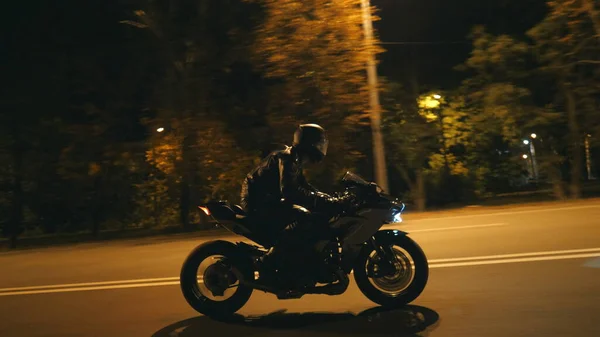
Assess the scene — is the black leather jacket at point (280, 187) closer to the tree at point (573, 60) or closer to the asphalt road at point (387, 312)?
the asphalt road at point (387, 312)

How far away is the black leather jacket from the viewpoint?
6.49 metres

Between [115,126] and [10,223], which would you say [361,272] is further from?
[10,223]

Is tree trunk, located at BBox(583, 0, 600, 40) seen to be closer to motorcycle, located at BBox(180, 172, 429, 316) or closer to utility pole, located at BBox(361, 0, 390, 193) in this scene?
utility pole, located at BBox(361, 0, 390, 193)

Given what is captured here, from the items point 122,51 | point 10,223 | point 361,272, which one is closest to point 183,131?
point 122,51

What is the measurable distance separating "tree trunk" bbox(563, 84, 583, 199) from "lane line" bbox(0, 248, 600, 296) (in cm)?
1447

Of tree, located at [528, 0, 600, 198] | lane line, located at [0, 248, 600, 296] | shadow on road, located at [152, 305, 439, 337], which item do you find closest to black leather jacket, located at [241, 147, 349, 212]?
shadow on road, located at [152, 305, 439, 337]

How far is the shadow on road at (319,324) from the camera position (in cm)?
610

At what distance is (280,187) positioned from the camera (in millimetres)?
6523

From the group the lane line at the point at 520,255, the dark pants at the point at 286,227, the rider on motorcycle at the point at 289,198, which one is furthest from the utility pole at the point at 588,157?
the dark pants at the point at 286,227

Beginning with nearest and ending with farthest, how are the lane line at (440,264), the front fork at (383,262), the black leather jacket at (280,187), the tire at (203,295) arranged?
the black leather jacket at (280,187) → the front fork at (383,262) → the tire at (203,295) → the lane line at (440,264)

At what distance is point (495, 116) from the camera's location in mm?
23078

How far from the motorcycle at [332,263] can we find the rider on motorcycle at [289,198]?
Answer: 13 centimetres

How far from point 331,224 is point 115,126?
57.9ft

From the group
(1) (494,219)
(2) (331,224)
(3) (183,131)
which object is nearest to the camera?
(2) (331,224)
